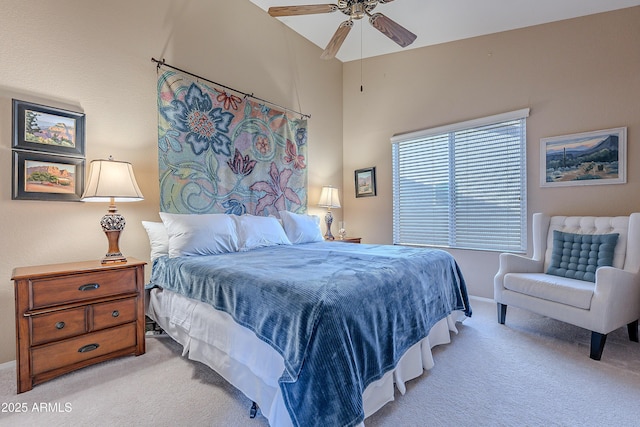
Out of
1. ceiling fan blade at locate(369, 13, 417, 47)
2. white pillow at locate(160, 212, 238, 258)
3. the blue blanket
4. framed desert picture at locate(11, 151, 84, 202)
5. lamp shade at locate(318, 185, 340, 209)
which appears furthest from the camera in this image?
lamp shade at locate(318, 185, 340, 209)

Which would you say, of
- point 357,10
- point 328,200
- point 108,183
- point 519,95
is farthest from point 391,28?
point 108,183

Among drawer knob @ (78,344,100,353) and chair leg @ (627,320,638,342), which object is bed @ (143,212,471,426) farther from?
chair leg @ (627,320,638,342)

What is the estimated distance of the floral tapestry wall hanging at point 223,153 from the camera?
2.85 meters

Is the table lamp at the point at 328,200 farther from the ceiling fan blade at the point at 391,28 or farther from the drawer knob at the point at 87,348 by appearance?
the drawer knob at the point at 87,348

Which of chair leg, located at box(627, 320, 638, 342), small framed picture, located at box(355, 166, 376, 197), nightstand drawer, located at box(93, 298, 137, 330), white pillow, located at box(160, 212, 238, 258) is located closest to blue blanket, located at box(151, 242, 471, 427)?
white pillow, located at box(160, 212, 238, 258)

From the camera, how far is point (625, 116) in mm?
2812

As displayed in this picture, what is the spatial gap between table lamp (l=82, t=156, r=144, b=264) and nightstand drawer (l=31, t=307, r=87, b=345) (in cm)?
39

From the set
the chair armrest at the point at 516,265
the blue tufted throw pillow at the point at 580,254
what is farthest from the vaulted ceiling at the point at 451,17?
the chair armrest at the point at 516,265

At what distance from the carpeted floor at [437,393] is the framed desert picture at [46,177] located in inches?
48.5

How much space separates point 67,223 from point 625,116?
5086 millimetres

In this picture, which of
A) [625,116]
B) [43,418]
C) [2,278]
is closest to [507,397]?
[43,418]

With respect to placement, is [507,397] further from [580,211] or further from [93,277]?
[93,277]

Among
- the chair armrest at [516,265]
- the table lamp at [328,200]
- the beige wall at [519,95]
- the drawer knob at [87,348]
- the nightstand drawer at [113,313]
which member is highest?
the beige wall at [519,95]

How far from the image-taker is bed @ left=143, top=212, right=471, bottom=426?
4.07 ft
